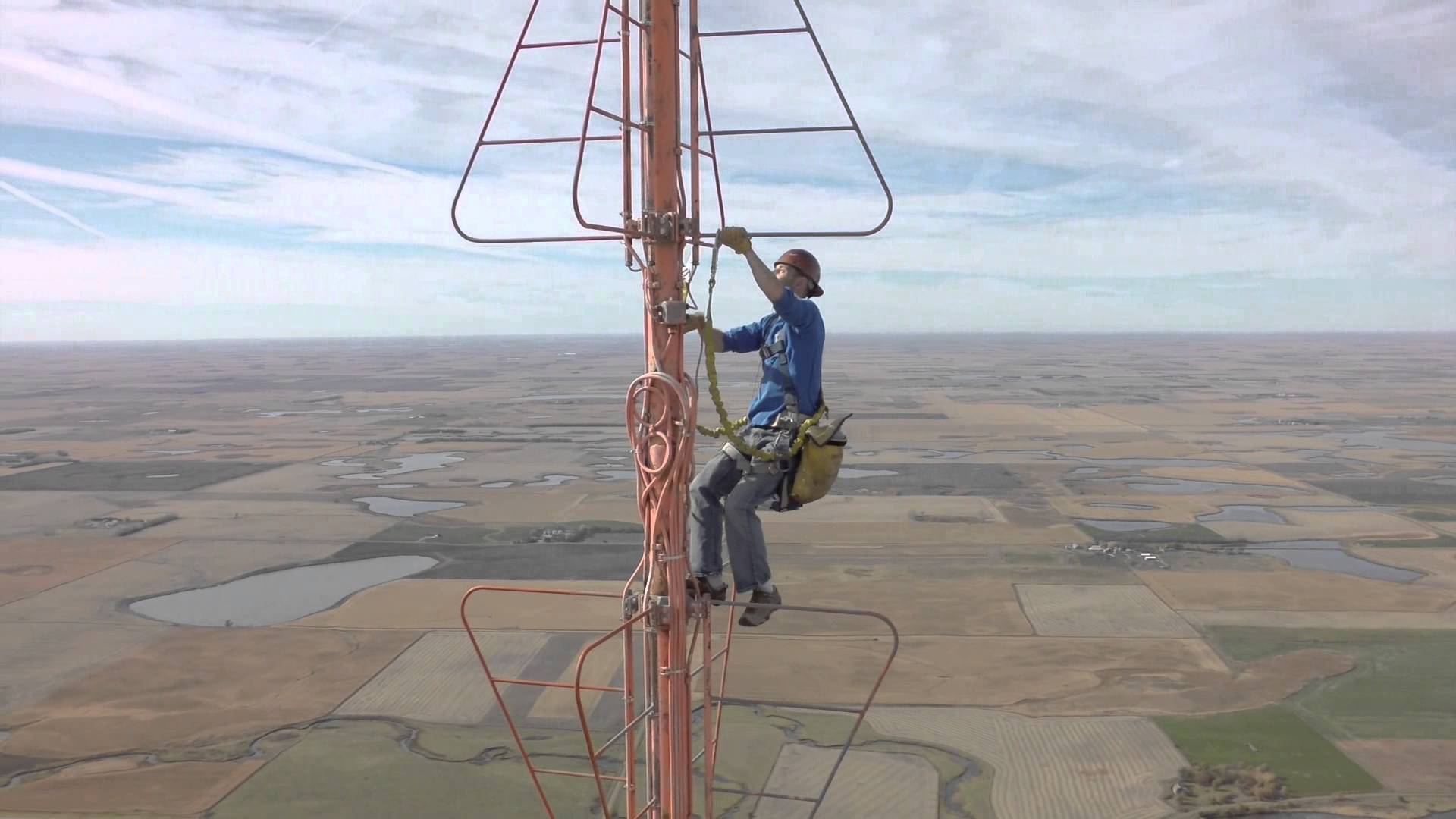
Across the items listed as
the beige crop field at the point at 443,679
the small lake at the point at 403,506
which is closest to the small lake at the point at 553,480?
the small lake at the point at 403,506

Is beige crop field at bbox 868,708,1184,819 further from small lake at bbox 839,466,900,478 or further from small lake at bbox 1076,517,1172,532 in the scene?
small lake at bbox 839,466,900,478

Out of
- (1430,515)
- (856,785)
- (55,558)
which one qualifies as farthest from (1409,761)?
(55,558)

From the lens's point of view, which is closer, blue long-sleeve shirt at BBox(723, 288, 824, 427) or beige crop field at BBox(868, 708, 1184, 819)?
blue long-sleeve shirt at BBox(723, 288, 824, 427)

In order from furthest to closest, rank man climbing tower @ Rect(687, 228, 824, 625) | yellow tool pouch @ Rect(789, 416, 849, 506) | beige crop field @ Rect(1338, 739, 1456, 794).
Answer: beige crop field @ Rect(1338, 739, 1456, 794), yellow tool pouch @ Rect(789, 416, 849, 506), man climbing tower @ Rect(687, 228, 824, 625)

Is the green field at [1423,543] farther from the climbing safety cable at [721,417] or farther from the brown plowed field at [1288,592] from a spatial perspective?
the climbing safety cable at [721,417]

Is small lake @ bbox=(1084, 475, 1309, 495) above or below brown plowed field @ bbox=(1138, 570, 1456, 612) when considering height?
above

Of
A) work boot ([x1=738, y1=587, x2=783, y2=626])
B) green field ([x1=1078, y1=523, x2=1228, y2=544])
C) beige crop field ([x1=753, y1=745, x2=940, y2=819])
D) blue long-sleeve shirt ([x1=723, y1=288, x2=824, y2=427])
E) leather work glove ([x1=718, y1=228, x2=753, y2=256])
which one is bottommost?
beige crop field ([x1=753, y1=745, x2=940, y2=819])

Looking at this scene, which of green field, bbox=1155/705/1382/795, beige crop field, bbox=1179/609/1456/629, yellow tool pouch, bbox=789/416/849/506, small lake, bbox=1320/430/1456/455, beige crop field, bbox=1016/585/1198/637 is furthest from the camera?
small lake, bbox=1320/430/1456/455

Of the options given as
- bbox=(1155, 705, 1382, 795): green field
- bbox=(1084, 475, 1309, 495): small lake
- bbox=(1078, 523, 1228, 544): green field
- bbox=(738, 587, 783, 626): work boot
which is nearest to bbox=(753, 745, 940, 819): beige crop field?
bbox=(1155, 705, 1382, 795): green field
